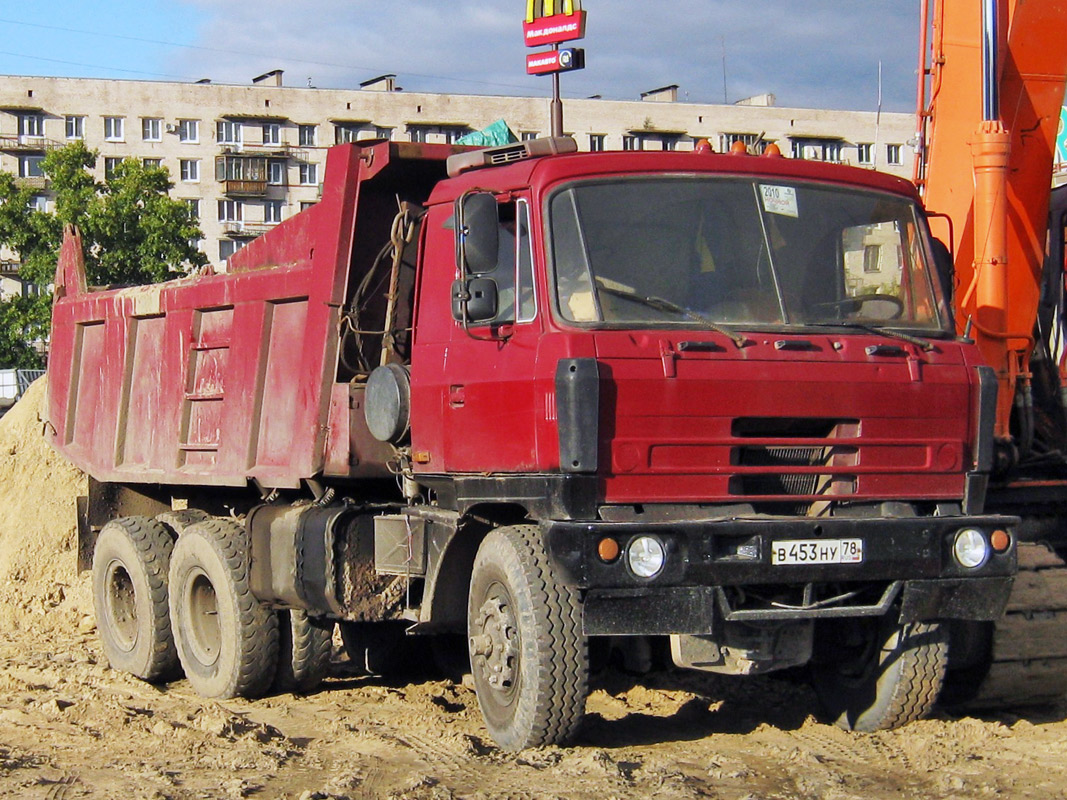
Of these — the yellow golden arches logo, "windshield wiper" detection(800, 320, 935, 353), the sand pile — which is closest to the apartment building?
the yellow golden arches logo

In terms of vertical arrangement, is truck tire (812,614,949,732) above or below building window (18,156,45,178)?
below

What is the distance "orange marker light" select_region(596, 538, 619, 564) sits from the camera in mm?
6211

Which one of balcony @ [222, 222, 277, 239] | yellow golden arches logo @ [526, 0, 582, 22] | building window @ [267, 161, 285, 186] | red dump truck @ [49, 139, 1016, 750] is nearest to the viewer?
red dump truck @ [49, 139, 1016, 750]

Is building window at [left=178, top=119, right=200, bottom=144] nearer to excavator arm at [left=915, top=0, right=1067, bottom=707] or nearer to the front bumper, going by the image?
excavator arm at [left=915, top=0, right=1067, bottom=707]

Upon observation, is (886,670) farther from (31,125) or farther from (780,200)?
(31,125)

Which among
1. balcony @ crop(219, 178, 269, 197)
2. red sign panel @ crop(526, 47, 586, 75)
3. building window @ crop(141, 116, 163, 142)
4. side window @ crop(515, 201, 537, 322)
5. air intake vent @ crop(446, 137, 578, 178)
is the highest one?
building window @ crop(141, 116, 163, 142)

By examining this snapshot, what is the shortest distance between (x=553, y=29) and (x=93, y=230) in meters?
29.7

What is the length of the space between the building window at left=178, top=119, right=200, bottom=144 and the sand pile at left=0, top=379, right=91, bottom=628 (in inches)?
1947

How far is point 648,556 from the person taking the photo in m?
6.28

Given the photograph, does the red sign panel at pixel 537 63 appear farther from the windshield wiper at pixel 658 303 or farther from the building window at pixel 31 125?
the building window at pixel 31 125

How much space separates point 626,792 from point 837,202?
3.01 metres

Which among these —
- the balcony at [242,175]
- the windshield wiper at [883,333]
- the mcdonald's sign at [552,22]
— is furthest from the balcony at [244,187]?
the windshield wiper at [883,333]

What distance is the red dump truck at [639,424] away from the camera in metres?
6.36

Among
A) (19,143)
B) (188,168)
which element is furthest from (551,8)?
(19,143)
